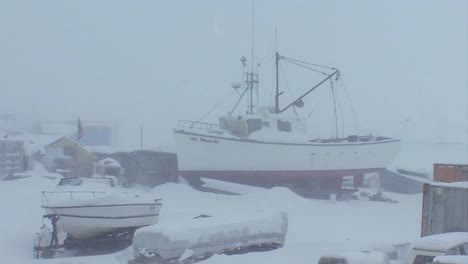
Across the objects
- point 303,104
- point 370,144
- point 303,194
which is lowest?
point 303,194

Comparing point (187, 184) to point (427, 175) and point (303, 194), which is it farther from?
point (427, 175)

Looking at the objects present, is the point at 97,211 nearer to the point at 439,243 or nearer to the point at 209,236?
the point at 209,236

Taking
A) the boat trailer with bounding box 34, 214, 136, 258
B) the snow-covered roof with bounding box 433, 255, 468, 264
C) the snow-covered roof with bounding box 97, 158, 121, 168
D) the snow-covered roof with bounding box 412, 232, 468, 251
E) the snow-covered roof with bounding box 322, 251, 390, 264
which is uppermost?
the snow-covered roof with bounding box 433, 255, 468, 264

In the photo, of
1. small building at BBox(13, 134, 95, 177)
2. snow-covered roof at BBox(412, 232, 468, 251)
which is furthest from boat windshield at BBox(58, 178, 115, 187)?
small building at BBox(13, 134, 95, 177)


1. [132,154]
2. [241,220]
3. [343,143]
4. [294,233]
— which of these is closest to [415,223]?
[294,233]

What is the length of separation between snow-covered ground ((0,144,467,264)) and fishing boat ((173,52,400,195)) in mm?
1042

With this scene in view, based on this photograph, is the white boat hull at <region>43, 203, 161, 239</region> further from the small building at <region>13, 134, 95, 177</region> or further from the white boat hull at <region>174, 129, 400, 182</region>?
the small building at <region>13, 134, 95, 177</region>

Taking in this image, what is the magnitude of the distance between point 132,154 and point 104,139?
1998cm

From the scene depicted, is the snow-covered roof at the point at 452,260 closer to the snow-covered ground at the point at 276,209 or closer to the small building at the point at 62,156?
the snow-covered ground at the point at 276,209

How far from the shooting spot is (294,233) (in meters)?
14.4

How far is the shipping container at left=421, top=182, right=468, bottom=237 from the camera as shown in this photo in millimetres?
10664

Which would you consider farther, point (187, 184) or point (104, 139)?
point (104, 139)

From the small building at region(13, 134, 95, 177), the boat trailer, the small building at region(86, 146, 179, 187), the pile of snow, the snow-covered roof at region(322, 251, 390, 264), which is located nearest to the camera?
the snow-covered roof at region(322, 251, 390, 264)

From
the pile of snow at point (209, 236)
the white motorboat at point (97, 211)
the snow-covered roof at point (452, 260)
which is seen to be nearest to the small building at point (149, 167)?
the white motorboat at point (97, 211)
